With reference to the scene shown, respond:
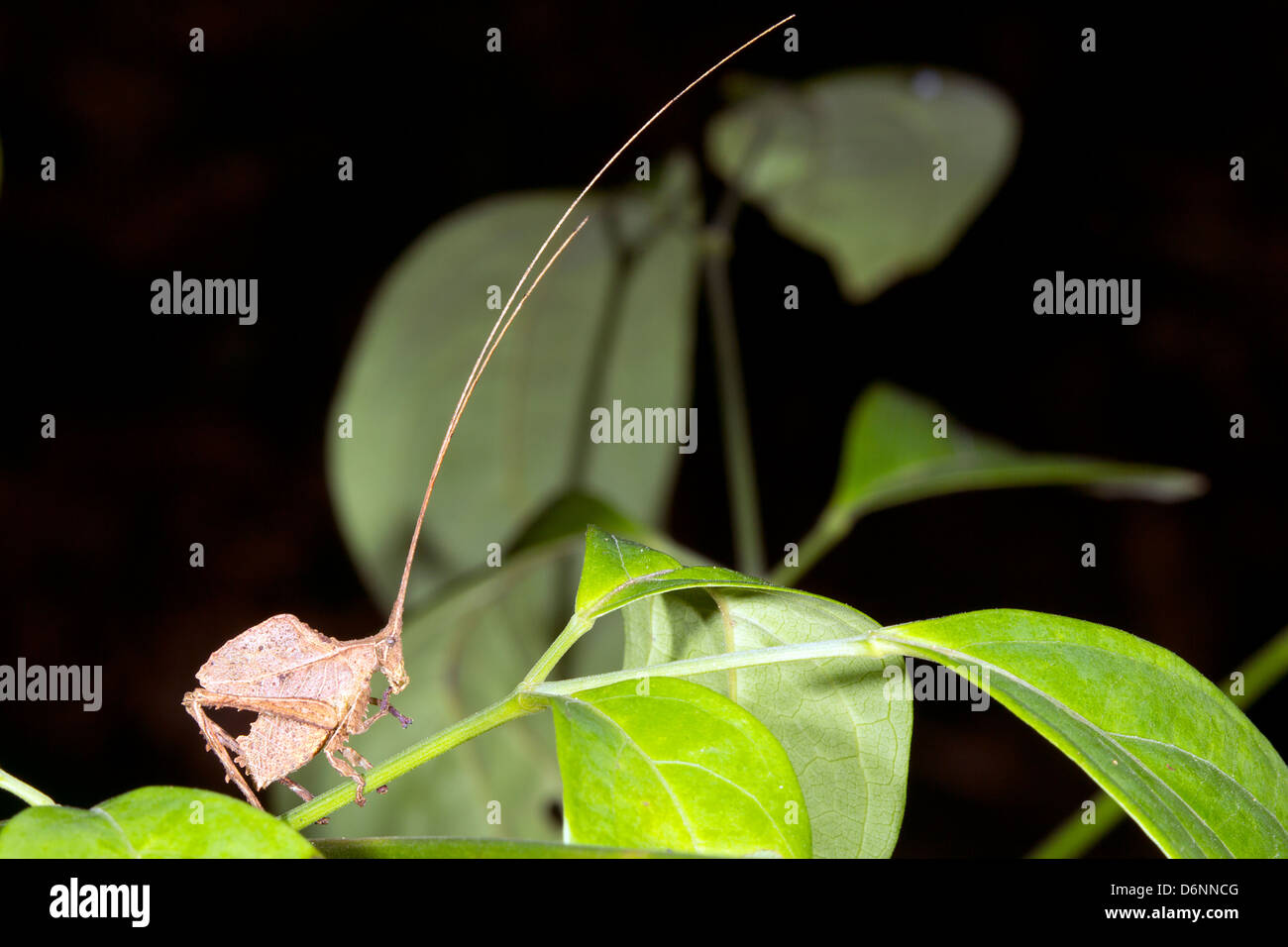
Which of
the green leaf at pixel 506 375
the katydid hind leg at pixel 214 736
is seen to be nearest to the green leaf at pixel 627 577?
the katydid hind leg at pixel 214 736

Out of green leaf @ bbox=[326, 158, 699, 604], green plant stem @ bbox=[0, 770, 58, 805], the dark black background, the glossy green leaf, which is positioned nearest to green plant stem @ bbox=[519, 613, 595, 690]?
the glossy green leaf

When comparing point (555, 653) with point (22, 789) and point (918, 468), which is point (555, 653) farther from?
point (918, 468)

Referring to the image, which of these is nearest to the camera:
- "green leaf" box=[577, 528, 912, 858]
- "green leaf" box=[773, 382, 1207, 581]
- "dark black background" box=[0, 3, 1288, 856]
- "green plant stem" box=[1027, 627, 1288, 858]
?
"green leaf" box=[577, 528, 912, 858]

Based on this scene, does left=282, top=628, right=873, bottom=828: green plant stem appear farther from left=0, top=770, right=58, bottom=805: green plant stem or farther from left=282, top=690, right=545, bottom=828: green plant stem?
left=0, top=770, right=58, bottom=805: green plant stem

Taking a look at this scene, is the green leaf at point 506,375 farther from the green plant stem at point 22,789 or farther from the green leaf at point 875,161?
the green plant stem at point 22,789

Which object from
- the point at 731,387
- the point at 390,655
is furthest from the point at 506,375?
the point at 390,655
